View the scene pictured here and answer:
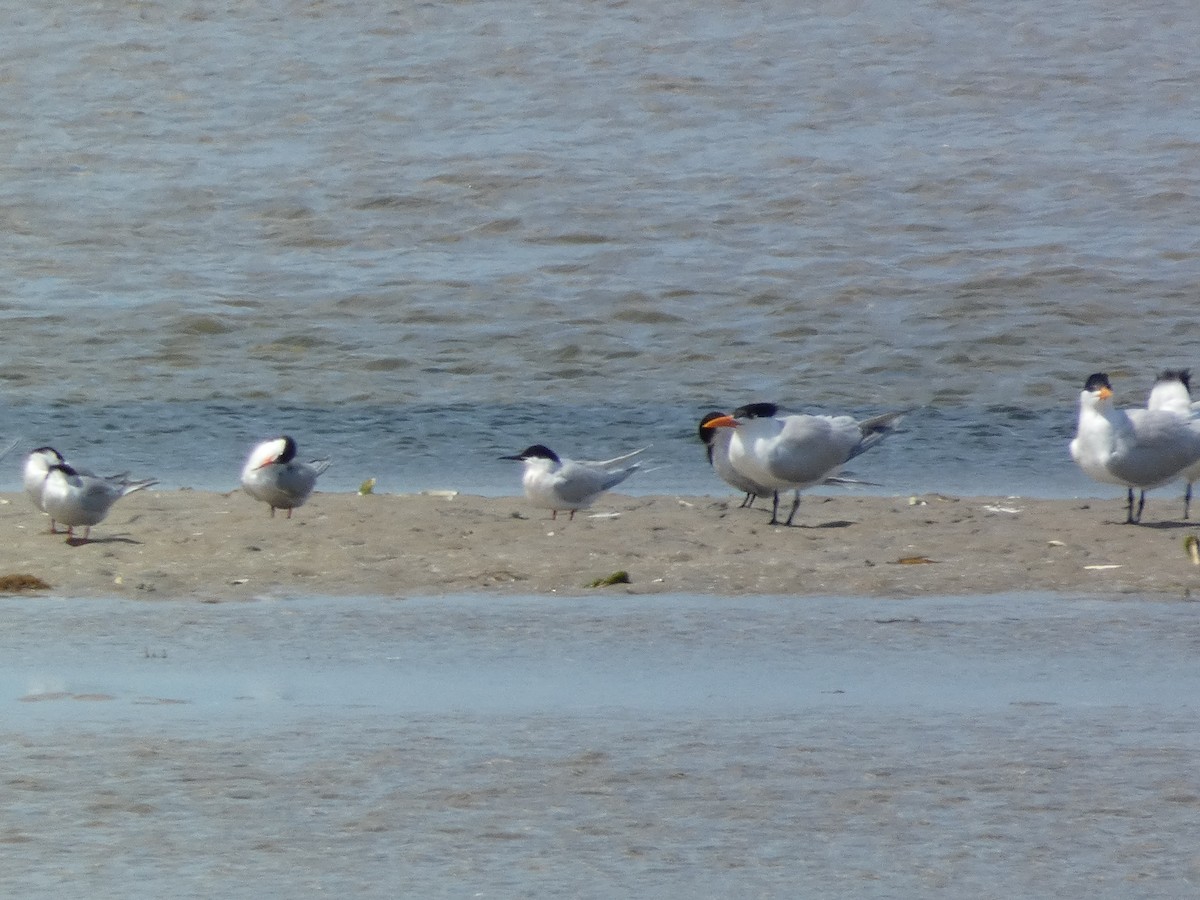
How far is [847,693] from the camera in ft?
17.7

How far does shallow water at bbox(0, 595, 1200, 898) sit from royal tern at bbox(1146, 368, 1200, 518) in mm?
2748

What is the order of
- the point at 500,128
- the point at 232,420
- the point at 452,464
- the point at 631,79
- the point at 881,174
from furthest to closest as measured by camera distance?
the point at 631,79 → the point at 500,128 → the point at 881,174 → the point at 232,420 → the point at 452,464

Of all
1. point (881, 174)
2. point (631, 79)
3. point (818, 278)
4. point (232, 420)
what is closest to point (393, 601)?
point (232, 420)

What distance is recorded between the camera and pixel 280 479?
29.6 feet

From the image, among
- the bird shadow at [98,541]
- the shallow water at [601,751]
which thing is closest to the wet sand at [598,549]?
the bird shadow at [98,541]

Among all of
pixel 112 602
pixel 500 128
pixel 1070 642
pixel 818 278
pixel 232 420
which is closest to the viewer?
pixel 1070 642

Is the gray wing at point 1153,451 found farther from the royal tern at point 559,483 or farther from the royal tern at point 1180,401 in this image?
the royal tern at point 559,483

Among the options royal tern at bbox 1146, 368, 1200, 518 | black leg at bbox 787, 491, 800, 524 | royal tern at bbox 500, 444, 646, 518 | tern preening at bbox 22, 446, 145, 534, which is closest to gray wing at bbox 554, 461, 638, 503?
royal tern at bbox 500, 444, 646, 518

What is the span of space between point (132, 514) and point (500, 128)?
44.8 ft

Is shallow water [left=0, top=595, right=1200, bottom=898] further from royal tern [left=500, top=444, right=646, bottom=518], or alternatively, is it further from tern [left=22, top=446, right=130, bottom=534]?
royal tern [left=500, top=444, right=646, bottom=518]

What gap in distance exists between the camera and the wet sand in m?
7.35

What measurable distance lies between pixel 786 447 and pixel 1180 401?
6.08 feet

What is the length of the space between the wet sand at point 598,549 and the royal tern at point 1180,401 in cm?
22

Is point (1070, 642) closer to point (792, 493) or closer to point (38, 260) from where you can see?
point (792, 493)
